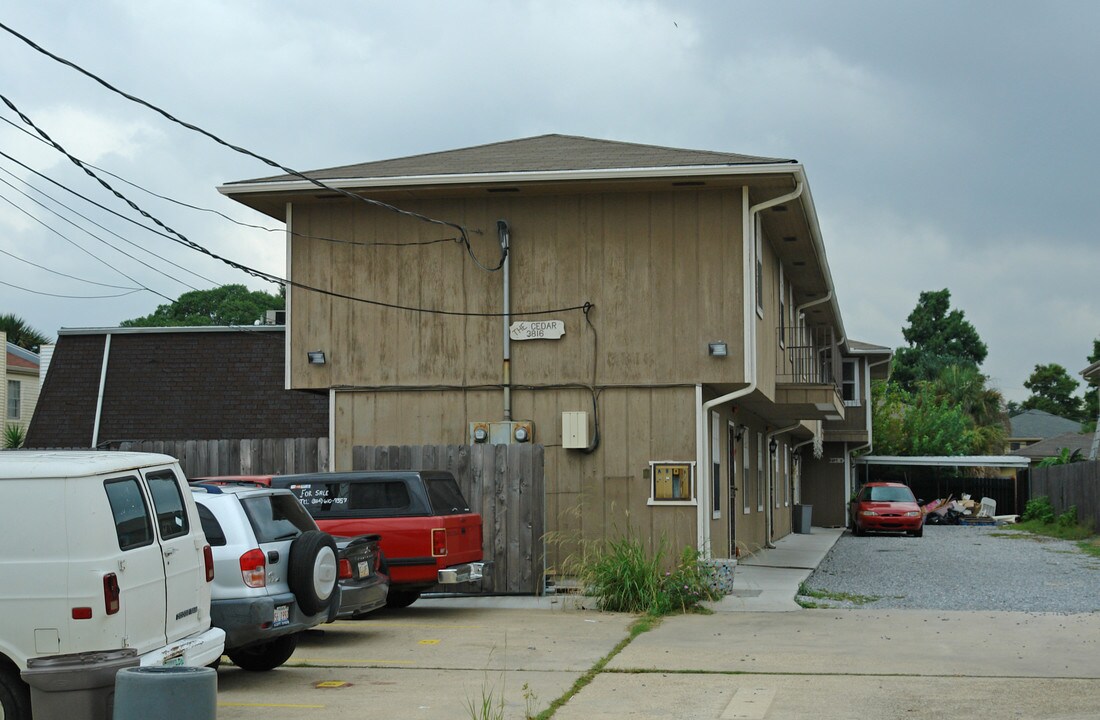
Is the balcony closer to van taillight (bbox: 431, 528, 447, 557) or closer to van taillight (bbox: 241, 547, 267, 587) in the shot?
van taillight (bbox: 431, 528, 447, 557)

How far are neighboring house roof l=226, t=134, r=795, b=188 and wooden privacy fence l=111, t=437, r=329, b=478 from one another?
142 inches

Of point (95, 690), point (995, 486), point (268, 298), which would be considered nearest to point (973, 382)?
point (995, 486)

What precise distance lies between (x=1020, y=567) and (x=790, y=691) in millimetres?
13867

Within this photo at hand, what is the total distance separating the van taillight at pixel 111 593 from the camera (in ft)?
23.7

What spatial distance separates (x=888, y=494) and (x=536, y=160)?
20402mm

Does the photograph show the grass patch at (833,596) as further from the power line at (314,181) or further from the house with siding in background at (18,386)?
the house with siding in background at (18,386)

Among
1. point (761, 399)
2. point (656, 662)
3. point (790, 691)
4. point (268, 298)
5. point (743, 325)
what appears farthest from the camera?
point (268, 298)

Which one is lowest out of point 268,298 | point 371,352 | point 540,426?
point 540,426

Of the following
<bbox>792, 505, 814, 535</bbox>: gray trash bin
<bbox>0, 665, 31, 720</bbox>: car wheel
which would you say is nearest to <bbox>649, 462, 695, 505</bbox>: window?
<bbox>0, 665, 31, 720</bbox>: car wheel

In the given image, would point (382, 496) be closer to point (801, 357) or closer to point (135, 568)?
point (135, 568)

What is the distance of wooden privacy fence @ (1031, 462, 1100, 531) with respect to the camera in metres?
30.2

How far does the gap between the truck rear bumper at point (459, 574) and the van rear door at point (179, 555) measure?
496 cm

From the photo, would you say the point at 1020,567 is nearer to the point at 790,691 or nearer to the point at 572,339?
the point at 572,339

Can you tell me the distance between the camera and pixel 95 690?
23.0 ft
